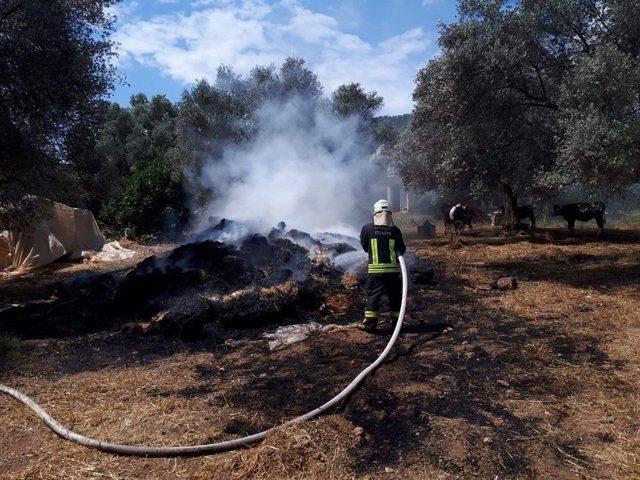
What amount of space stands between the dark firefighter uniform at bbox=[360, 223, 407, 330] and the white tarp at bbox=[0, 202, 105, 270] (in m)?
10.5

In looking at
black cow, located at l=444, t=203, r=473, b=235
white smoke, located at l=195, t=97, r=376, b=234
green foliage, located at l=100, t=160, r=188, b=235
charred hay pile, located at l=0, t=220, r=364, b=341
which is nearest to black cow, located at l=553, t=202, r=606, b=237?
black cow, located at l=444, t=203, r=473, b=235

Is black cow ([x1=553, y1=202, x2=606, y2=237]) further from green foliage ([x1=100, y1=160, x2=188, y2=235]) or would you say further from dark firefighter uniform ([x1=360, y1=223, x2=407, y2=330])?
green foliage ([x1=100, y1=160, x2=188, y2=235])

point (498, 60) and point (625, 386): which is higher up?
point (498, 60)

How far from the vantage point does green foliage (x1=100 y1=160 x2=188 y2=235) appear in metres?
22.0

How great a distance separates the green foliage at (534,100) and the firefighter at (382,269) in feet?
11.5

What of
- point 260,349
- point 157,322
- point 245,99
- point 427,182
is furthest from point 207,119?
point 260,349

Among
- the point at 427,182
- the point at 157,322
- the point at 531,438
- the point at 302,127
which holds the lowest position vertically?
the point at 531,438

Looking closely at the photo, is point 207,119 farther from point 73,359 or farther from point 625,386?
point 625,386

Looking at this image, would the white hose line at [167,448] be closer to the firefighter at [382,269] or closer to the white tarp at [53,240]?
the firefighter at [382,269]

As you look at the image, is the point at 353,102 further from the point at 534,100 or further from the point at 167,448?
the point at 167,448

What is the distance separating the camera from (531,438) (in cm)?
372

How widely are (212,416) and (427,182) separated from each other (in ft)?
32.3

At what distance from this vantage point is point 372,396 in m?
4.50

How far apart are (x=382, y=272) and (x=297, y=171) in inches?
530
